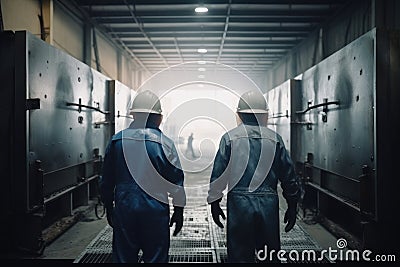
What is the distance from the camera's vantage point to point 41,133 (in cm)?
408

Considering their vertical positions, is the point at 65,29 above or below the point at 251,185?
above

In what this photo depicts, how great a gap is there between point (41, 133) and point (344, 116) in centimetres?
312

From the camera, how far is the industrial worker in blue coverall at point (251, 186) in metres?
3.15

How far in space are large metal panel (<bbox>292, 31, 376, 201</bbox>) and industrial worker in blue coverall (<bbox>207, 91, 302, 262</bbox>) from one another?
2.95 ft

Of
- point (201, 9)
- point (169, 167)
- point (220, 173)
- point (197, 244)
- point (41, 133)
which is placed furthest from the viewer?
point (201, 9)

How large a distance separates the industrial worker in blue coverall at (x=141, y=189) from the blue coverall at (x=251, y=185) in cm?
41

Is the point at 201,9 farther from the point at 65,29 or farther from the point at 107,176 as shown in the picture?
the point at 107,176

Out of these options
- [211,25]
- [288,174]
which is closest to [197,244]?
[288,174]

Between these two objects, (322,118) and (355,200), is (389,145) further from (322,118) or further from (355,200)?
(322,118)

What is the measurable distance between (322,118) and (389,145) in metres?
1.55

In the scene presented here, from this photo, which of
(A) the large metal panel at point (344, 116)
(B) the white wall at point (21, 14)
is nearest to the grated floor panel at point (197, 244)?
(A) the large metal panel at point (344, 116)

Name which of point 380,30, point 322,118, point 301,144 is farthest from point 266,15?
point 380,30

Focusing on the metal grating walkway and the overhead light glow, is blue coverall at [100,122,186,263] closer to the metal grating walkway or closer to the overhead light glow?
the metal grating walkway

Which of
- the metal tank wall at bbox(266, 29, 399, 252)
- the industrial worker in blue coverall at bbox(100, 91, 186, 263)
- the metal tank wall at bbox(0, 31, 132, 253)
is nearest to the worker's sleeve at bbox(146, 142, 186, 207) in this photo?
the industrial worker in blue coverall at bbox(100, 91, 186, 263)
